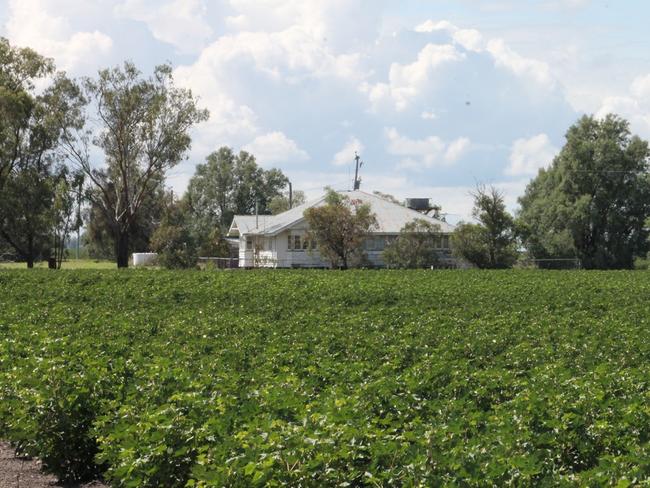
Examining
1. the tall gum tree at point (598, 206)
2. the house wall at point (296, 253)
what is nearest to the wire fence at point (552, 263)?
the tall gum tree at point (598, 206)

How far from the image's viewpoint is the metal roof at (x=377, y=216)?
73.8 meters

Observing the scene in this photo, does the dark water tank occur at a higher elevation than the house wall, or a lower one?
Answer: higher

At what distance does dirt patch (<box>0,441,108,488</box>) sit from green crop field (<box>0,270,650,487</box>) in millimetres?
228

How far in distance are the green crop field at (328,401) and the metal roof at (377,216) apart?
176 ft

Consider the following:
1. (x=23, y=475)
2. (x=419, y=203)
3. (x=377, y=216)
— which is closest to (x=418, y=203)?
(x=419, y=203)

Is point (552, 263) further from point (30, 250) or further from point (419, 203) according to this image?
point (30, 250)

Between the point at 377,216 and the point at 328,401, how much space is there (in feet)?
229

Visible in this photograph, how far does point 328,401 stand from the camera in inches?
321

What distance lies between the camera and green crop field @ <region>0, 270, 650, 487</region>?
647 centimetres

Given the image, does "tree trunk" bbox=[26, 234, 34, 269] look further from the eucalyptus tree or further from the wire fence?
the wire fence

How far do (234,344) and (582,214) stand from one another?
6538cm

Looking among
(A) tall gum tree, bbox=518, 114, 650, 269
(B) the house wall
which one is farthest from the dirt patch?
(A) tall gum tree, bbox=518, 114, 650, 269

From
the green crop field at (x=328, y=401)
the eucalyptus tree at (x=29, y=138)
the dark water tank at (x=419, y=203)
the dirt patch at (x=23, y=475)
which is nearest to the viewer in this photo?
the green crop field at (x=328, y=401)

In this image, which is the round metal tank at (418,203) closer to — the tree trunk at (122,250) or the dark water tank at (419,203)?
the dark water tank at (419,203)
